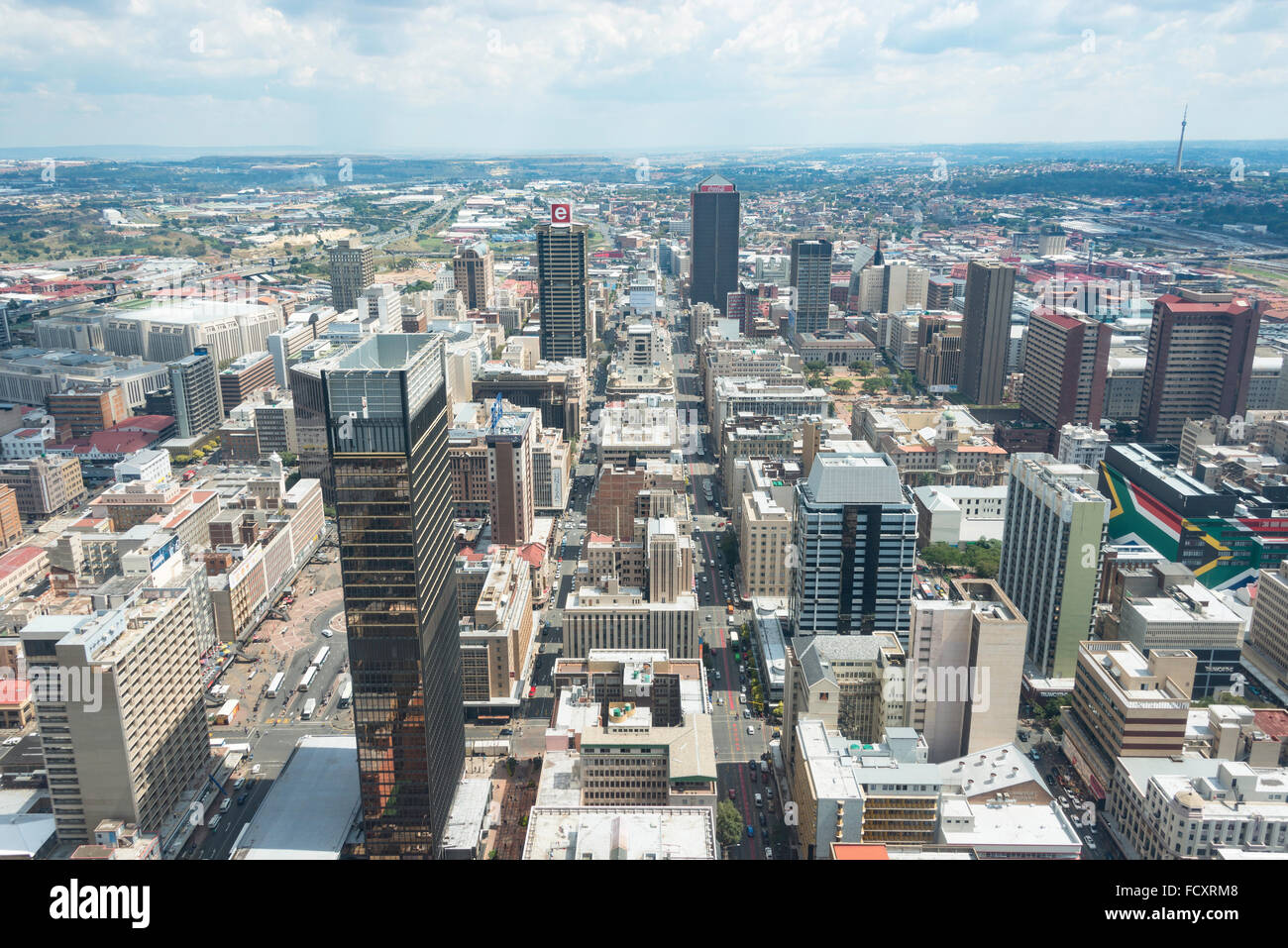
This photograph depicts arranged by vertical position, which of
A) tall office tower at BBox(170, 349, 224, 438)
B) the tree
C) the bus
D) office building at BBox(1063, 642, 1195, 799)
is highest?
tall office tower at BBox(170, 349, 224, 438)

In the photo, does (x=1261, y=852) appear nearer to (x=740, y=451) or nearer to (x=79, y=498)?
(x=740, y=451)

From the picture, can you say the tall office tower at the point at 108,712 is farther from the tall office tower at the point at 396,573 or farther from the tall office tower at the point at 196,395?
the tall office tower at the point at 196,395

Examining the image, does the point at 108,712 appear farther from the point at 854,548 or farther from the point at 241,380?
the point at 241,380

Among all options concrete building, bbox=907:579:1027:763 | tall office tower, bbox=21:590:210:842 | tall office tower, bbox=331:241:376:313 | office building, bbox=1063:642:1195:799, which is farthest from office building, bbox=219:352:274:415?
office building, bbox=1063:642:1195:799

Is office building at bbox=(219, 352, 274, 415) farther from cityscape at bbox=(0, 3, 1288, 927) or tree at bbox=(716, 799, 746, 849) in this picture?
tree at bbox=(716, 799, 746, 849)

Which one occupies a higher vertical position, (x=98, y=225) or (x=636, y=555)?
(x=98, y=225)

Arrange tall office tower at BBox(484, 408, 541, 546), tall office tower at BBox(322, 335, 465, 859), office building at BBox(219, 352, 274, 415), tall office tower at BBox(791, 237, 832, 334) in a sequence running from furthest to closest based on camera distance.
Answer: tall office tower at BBox(791, 237, 832, 334), office building at BBox(219, 352, 274, 415), tall office tower at BBox(484, 408, 541, 546), tall office tower at BBox(322, 335, 465, 859)
